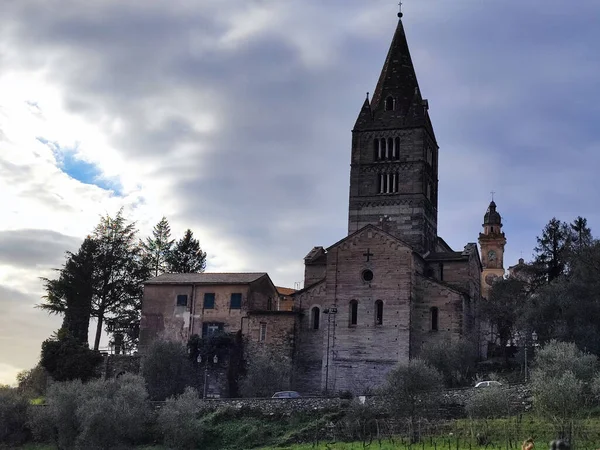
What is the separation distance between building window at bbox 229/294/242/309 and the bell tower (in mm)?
11876

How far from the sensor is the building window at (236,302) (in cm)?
6081

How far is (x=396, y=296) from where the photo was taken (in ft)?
184

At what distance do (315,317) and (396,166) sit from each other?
53.0ft

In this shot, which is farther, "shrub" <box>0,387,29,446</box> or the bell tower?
the bell tower

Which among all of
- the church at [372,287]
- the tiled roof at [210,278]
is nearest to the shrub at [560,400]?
the church at [372,287]

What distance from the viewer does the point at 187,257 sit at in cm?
8238

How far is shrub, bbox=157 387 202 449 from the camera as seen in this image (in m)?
43.5

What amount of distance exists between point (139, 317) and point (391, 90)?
2972 centimetres

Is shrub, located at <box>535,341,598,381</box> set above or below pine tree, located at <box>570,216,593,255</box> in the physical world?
below

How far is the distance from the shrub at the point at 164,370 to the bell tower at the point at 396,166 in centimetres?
1933

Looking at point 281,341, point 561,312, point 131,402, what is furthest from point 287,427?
point 561,312

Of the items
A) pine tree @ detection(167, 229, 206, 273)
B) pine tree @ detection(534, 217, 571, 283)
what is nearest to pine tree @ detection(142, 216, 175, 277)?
pine tree @ detection(167, 229, 206, 273)

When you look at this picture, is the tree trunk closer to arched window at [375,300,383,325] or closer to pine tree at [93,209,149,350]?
pine tree at [93,209,149,350]

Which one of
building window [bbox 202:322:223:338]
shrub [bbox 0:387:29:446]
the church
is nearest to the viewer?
shrub [bbox 0:387:29:446]
